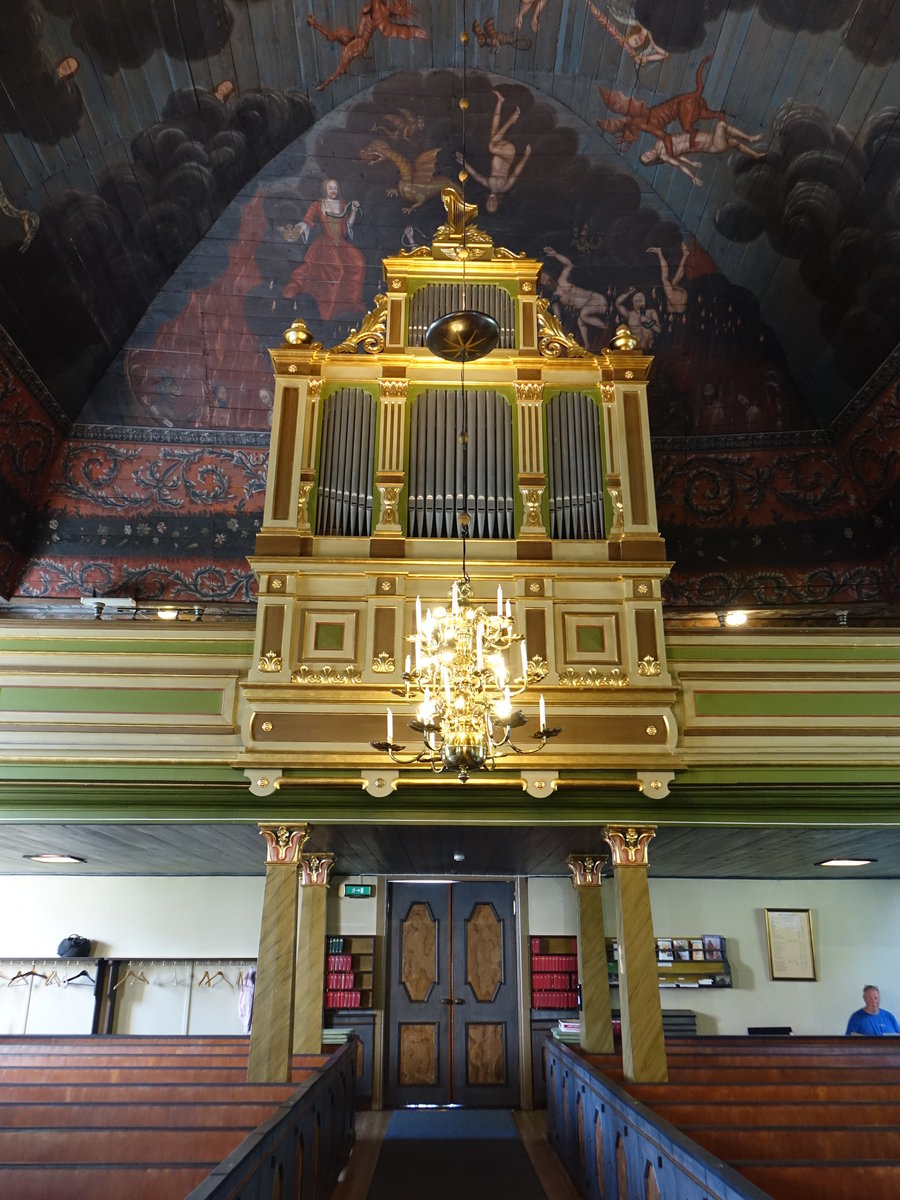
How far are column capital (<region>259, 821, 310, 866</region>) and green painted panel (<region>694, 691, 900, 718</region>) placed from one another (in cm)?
355

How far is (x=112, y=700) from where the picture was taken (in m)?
7.34

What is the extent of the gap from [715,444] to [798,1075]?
7270 millimetres

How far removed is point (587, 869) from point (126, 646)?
519 centimetres

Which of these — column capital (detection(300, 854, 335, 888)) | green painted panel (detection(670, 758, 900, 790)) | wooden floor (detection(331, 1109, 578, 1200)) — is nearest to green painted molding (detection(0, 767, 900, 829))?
green painted panel (detection(670, 758, 900, 790))

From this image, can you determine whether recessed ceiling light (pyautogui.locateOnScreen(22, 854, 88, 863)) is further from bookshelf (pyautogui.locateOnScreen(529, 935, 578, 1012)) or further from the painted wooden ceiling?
bookshelf (pyautogui.locateOnScreen(529, 935, 578, 1012))

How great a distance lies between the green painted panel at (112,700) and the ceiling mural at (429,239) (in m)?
3.18

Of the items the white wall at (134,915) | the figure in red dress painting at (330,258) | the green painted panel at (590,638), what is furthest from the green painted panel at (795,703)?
the white wall at (134,915)

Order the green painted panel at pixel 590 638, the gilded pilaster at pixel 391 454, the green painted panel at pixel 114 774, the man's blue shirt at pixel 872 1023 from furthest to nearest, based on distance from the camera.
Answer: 1. the man's blue shirt at pixel 872 1023
2. the gilded pilaster at pixel 391 454
3. the green painted panel at pixel 590 638
4. the green painted panel at pixel 114 774

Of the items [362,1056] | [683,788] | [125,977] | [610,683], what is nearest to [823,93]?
[610,683]

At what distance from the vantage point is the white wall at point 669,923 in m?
11.7

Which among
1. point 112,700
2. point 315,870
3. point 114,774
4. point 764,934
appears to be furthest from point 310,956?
point 764,934

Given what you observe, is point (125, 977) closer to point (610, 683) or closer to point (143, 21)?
point (610, 683)

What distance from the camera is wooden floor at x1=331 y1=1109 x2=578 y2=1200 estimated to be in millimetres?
6809

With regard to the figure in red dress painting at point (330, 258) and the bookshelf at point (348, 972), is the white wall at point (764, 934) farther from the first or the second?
the figure in red dress painting at point (330, 258)
